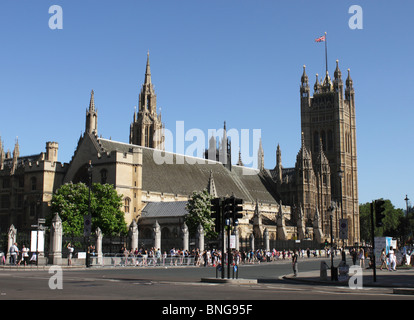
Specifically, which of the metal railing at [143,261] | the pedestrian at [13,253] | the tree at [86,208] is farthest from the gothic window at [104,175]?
the pedestrian at [13,253]

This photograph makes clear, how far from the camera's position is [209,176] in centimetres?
9594

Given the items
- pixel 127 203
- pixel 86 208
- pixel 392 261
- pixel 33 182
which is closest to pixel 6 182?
pixel 33 182

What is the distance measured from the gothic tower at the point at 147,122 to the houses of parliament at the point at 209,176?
0.20 m

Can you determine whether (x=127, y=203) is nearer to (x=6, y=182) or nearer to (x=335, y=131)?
(x=6, y=182)

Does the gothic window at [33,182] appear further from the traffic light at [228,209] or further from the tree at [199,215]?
the traffic light at [228,209]

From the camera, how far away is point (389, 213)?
161750 millimetres

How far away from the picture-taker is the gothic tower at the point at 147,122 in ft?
390

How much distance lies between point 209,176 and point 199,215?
26.4 m

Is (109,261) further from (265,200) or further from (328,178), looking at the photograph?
(328,178)

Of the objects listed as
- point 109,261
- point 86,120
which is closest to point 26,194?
point 86,120

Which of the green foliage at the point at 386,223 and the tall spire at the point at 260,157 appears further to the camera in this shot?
the green foliage at the point at 386,223

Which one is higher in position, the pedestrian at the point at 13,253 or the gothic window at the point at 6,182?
the gothic window at the point at 6,182

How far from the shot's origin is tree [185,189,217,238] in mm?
70062
